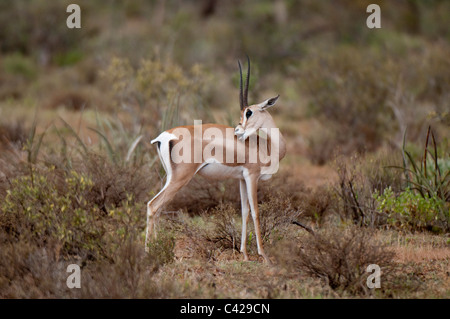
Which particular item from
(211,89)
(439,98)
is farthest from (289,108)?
(439,98)

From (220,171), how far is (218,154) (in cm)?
18

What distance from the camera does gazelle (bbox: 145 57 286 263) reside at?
5734mm

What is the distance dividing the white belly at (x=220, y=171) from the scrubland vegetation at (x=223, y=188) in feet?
2.55

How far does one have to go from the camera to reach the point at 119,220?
5.43 metres

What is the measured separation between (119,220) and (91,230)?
348 mm

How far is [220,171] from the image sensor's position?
5.88 m

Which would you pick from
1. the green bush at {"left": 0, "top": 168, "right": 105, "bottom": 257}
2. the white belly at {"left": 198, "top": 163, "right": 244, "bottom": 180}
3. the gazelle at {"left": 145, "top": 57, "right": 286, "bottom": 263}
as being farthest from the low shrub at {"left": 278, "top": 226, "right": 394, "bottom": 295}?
the green bush at {"left": 0, "top": 168, "right": 105, "bottom": 257}

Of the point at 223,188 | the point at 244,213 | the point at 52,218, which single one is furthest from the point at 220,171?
the point at 223,188

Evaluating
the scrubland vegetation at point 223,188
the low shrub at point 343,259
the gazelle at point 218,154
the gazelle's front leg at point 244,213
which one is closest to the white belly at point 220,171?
the gazelle at point 218,154

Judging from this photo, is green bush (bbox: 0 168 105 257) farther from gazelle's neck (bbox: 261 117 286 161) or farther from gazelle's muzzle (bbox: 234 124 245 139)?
gazelle's neck (bbox: 261 117 286 161)

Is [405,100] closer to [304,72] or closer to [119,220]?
[304,72]

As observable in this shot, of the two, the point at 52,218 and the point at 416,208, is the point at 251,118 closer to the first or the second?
the point at 52,218

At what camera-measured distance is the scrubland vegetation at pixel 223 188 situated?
5395 mm

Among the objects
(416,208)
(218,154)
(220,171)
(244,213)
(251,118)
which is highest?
(251,118)
